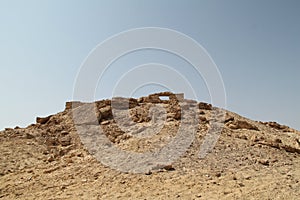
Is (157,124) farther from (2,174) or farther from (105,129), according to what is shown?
(2,174)

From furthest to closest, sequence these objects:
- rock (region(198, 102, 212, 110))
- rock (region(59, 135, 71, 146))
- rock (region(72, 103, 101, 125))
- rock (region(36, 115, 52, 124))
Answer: rock (region(36, 115, 52, 124))
rock (region(198, 102, 212, 110))
rock (region(72, 103, 101, 125))
rock (region(59, 135, 71, 146))

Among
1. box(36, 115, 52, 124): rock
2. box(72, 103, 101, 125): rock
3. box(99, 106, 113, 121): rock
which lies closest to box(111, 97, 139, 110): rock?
box(99, 106, 113, 121): rock

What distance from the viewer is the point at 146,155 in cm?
934

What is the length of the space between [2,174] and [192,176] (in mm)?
6203

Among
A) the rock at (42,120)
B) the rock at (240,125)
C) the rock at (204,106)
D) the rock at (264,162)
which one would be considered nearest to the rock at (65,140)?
the rock at (42,120)

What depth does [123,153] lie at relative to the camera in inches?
385

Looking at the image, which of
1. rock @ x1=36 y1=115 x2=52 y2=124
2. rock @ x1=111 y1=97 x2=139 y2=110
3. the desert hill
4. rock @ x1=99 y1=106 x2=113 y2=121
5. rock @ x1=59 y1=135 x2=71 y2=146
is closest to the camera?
the desert hill

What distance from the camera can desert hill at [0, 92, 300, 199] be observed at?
7.35 m

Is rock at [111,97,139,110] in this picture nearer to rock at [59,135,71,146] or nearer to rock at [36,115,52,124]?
rock at [59,135,71,146]

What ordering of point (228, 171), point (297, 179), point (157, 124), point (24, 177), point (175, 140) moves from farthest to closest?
point (157, 124) < point (175, 140) < point (24, 177) < point (228, 171) < point (297, 179)

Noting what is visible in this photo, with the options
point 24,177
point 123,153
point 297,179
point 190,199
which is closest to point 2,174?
point 24,177

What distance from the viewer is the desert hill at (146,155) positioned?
24.1 ft

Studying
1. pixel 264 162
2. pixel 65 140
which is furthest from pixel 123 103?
pixel 264 162

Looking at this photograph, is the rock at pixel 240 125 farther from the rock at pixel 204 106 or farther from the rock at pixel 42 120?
the rock at pixel 42 120
